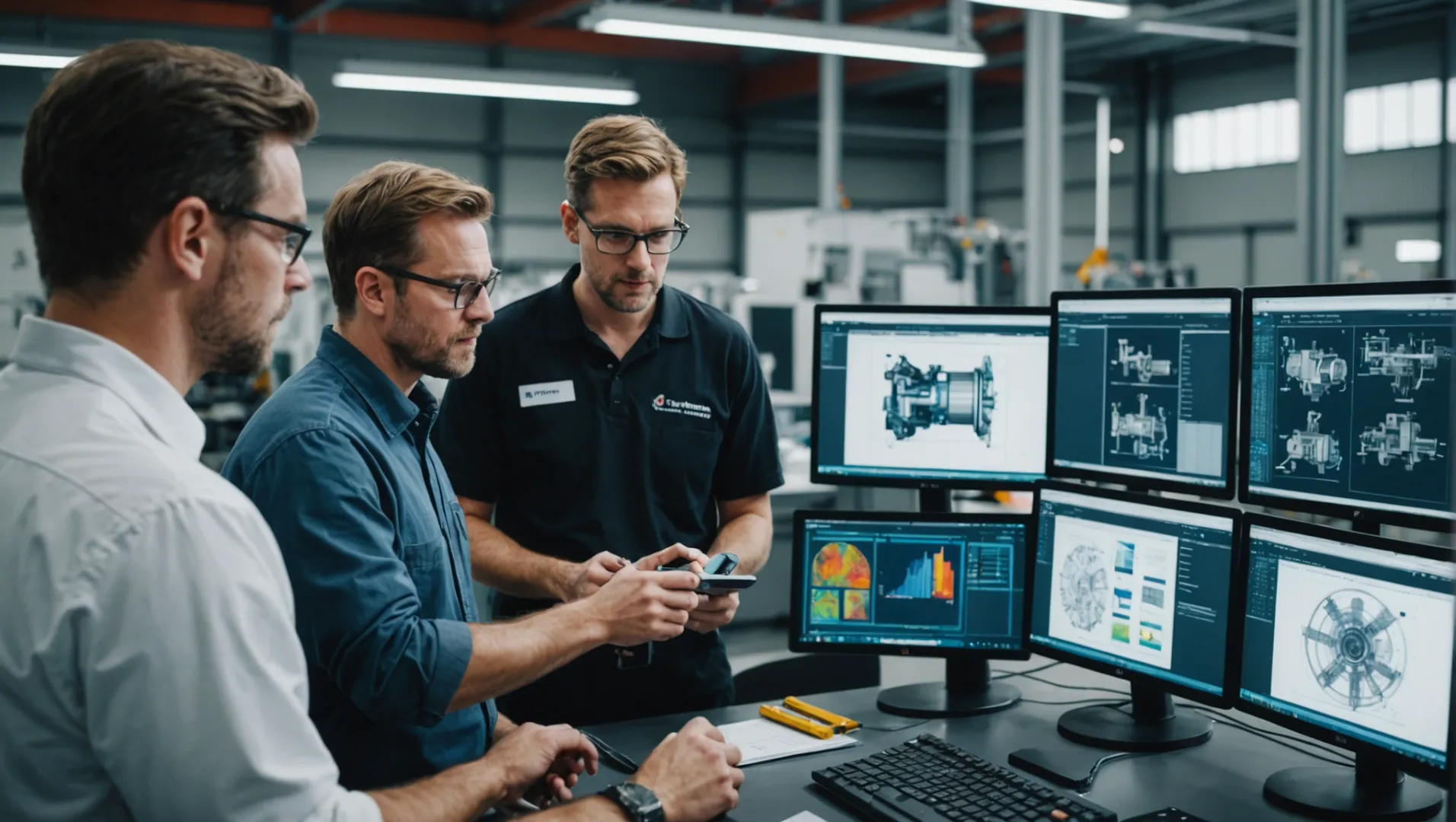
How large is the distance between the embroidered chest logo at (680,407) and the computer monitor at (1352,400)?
88 centimetres

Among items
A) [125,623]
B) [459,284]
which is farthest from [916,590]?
[125,623]

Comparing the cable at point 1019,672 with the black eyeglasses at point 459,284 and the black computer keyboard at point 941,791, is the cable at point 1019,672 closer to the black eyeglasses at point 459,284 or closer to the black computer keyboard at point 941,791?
the black computer keyboard at point 941,791

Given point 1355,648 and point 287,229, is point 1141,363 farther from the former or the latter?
point 287,229

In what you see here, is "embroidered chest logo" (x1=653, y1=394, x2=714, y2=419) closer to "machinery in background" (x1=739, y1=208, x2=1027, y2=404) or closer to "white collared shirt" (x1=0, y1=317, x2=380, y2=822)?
"white collared shirt" (x1=0, y1=317, x2=380, y2=822)

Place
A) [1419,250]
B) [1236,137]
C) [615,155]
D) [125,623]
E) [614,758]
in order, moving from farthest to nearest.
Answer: [1236,137], [1419,250], [615,155], [614,758], [125,623]

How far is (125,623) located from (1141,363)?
145 cm

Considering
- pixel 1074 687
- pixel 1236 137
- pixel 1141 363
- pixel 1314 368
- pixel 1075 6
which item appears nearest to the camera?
pixel 1314 368

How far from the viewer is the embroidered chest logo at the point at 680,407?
6.84ft

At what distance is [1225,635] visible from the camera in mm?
1635

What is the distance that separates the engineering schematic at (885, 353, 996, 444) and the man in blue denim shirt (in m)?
0.55

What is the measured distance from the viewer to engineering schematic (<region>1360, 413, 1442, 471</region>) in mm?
1469

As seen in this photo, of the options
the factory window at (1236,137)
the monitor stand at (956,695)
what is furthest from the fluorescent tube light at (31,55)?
the factory window at (1236,137)

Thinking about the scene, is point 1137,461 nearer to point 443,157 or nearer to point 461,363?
point 461,363

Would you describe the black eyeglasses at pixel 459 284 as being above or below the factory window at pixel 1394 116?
below
